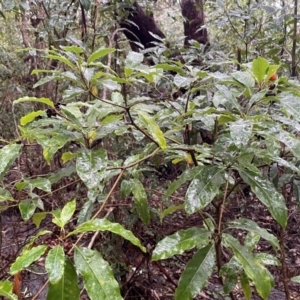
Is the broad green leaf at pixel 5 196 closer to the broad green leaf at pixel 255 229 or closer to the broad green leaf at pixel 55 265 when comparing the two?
the broad green leaf at pixel 55 265

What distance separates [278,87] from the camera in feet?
2.98

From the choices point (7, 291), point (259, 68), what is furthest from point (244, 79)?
point (7, 291)

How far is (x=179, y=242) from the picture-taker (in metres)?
0.80

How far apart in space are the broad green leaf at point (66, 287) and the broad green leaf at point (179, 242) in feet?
0.64

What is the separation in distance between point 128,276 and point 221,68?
1388 millimetres

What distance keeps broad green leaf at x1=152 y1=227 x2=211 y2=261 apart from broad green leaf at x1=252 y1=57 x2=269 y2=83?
387mm

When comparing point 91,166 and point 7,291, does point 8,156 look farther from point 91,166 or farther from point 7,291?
point 7,291

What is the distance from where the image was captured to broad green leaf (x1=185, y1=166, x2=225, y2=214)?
30.6 inches

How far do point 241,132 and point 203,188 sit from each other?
0.52 ft

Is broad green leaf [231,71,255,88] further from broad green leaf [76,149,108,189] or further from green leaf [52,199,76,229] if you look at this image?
green leaf [52,199,76,229]

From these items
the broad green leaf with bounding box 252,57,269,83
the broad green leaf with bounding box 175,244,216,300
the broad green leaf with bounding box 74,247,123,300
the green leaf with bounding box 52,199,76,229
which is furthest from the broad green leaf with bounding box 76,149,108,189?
the broad green leaf with bounding box 252,57,269,83

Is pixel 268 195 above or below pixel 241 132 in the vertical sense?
below

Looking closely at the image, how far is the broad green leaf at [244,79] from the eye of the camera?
2.89 ft

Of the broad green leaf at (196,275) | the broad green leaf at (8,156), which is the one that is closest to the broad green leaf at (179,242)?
the broad green leaf at (196,275)
